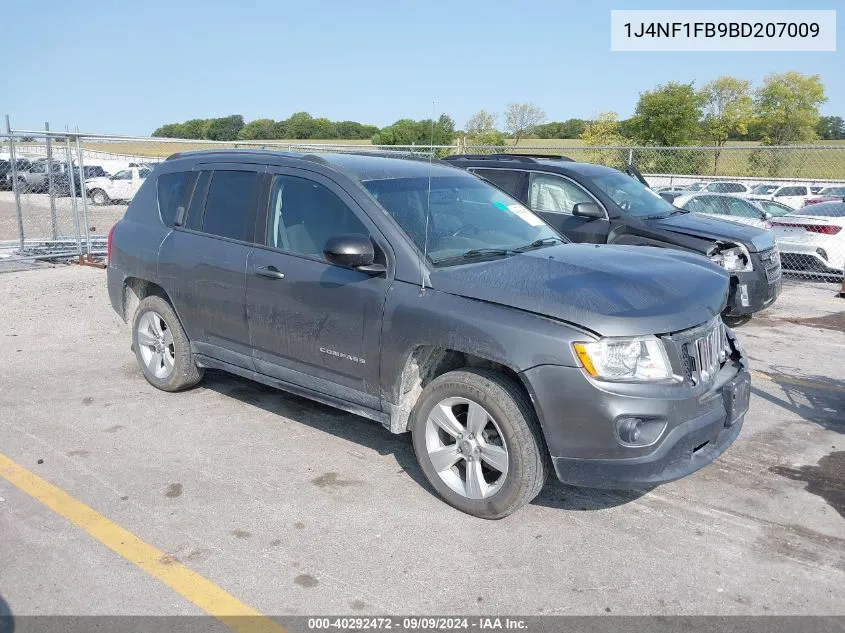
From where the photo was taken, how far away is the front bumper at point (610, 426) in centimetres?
356

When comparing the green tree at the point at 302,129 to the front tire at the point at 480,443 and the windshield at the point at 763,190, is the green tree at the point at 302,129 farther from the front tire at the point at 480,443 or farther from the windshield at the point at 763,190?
the front tire at the point at 480,443

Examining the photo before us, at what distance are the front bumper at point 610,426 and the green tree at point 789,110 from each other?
49104 mm

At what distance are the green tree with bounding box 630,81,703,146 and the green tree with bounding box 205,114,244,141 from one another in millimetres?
21601

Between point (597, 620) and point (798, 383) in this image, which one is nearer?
point (597, 620)

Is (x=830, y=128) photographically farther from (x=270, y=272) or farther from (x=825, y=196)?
(x=270, y=272)

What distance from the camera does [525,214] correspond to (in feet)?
17.3

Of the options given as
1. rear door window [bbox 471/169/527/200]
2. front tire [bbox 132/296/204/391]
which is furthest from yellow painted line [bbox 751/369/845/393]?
front tire [bbox 132/296/204/391]

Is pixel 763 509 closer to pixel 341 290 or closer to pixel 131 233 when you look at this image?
pixel 341 290

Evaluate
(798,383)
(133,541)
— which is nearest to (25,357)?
(133,541)

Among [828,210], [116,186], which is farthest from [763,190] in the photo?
→ [116,186]

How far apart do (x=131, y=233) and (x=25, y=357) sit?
195cm

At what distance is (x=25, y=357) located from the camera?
700 centimetres

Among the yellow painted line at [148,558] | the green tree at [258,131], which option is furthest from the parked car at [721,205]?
the green tree at [258,131]

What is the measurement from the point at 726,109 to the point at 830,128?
13.7 metres
